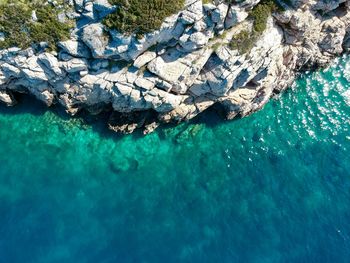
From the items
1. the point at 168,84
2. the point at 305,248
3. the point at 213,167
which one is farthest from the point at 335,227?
the point at 168,84

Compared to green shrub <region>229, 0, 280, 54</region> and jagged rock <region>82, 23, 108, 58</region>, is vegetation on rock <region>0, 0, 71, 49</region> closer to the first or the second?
jagged rock <region>82, 23, 108, 58</region>

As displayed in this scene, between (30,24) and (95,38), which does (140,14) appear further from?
(30,24)

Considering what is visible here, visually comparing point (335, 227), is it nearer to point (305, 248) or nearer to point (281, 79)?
point (305, 248)

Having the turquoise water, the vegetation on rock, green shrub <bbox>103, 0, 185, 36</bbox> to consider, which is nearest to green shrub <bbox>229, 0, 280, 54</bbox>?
green shrub <bbox>103, 0, 185, 36</bbox>

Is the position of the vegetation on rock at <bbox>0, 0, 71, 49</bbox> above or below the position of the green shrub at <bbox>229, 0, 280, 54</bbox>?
below

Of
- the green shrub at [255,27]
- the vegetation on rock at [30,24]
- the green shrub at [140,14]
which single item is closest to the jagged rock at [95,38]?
the green shrub at [140,14]
